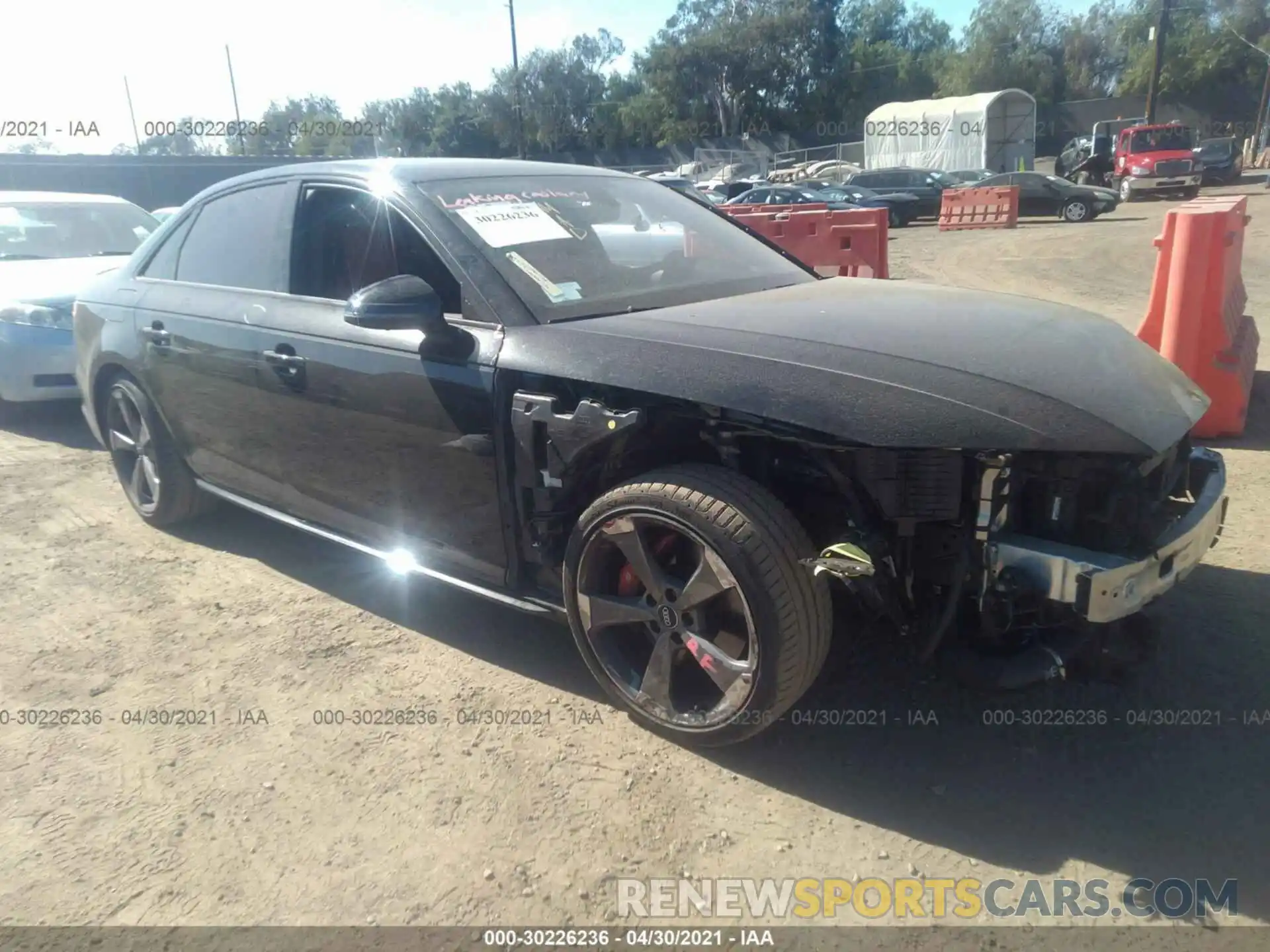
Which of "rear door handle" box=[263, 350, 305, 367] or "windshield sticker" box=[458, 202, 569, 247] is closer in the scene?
"windshield sticker" box=[458, 202, 569, 247]

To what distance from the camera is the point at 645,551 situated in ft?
8.47

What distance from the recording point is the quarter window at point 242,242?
3576 millimetres

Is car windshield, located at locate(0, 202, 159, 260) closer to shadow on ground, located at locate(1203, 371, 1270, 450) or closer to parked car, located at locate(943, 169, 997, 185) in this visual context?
shadow on ground, located at locate(1203, 371, 1270, 450)

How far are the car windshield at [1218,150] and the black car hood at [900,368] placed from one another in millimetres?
33649

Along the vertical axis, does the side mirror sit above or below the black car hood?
above

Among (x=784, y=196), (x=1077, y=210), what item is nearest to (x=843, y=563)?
(x=784, y=196)

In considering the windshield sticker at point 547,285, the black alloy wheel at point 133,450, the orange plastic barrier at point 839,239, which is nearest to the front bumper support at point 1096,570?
the windshield sticker at point 547,285

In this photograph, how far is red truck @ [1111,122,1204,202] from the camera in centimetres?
2650

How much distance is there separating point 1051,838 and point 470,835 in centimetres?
145

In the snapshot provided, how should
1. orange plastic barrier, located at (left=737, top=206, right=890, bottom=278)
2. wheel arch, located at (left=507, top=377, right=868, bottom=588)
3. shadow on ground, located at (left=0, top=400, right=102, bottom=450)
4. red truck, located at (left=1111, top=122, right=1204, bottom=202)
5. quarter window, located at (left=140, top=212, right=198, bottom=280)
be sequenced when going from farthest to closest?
red truck, located at (left=1111, top=122, right=1204, bottom=202)
orange plastic barrier, located at (left=737, top=206, right=890, bottom=278)
shadow on ground, located at (left=0, top=400, right=102, bottom=450)
quarter window, located at (left=140, top=212, right=198, bottom=280)
wheel arch, located at (left=507, top=377, right=868, bottom=588)

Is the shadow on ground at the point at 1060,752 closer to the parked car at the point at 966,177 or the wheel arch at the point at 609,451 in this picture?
the wheel arch at the point at 609,451

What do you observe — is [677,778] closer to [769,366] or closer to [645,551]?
[645,551]

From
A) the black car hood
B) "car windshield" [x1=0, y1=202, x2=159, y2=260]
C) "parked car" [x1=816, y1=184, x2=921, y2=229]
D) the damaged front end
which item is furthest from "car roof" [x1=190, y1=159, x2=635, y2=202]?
"parked car" [x1=816, y1=184, x2=921, y2=229]

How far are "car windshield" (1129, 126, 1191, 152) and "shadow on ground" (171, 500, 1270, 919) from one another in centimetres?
2925
